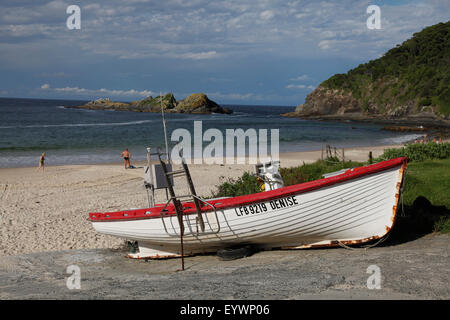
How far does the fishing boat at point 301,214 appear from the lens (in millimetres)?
8141

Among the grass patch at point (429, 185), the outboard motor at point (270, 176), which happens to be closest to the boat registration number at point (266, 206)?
the outboard motor at point (270, 176)

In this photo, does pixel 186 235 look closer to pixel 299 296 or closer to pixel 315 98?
pixel 299 296

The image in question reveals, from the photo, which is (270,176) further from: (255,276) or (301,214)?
(255,276)

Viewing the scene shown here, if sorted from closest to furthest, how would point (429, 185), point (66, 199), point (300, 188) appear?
1. point (300, 188)
2. point (429, 185)
3. point (66, 199)

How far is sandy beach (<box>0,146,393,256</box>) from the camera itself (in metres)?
11.7

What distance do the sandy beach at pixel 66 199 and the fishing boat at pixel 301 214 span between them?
3.57 metres

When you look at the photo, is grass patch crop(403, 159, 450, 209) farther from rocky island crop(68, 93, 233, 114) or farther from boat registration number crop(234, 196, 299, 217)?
rocky island crop(68, 93, 233, 114)

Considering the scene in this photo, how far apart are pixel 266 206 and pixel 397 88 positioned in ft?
287

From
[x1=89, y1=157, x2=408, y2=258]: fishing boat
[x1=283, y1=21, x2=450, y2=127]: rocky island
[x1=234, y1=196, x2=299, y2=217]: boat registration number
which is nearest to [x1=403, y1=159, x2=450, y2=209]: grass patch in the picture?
[x1=89, y1=157, x2=408, y2=258]: fishing boat

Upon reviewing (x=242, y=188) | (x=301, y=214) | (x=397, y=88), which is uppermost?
(x=397, y=88)

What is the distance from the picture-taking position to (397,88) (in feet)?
286

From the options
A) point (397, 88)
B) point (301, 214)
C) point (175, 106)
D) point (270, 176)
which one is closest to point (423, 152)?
point (270, 176)

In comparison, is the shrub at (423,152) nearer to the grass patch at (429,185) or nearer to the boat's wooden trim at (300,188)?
the grass patch at (429,185)
